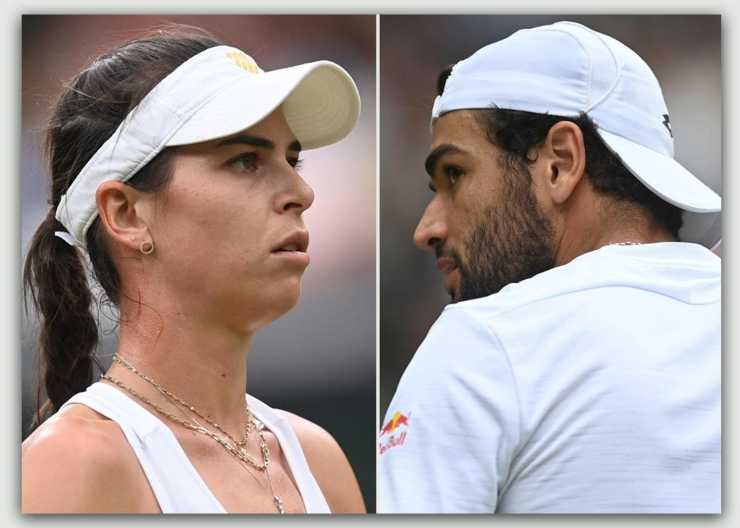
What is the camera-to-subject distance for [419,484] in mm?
1787

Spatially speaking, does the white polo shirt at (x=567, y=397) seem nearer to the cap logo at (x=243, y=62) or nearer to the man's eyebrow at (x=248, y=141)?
the man's eyebrow at (x=248, y=141)

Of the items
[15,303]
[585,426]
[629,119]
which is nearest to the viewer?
[585,426]

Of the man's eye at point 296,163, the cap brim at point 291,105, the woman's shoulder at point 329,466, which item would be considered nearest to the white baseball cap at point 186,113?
the cap brim at point 291,105

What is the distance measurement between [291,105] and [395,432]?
20.8 inches

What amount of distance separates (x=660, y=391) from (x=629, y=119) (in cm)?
47

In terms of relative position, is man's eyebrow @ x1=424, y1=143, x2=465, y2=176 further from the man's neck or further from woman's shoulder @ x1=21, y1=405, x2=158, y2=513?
woman's shoulder @ x1=21, y1=405, x2=158, y2=513

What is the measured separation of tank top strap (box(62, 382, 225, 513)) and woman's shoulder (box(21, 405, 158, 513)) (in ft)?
0.04

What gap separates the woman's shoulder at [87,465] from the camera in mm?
1494

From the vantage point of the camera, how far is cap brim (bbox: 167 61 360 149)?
164cm

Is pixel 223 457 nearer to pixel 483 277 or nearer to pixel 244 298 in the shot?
pixel 244 298

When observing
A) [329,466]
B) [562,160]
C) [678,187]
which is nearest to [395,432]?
[329,466]

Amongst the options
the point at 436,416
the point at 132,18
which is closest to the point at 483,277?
the point at 436,416

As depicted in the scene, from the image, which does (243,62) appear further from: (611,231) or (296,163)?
(611,231)

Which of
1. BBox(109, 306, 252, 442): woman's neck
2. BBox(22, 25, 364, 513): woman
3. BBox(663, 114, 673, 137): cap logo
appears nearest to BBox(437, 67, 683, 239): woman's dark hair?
BBox(663, 114, 673, 137): cap logo
